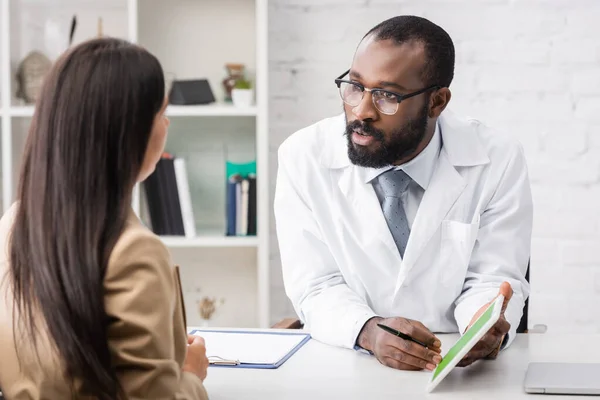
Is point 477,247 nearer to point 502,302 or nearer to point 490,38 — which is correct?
point 502,302

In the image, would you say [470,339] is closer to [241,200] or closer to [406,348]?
[406,348]

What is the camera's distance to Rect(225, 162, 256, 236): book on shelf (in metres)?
3.01

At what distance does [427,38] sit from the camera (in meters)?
2.14

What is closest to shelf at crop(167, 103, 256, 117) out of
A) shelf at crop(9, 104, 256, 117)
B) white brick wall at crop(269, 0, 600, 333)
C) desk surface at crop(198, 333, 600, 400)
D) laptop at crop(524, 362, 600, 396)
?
shelf at crop(9, 104, 256, 117)

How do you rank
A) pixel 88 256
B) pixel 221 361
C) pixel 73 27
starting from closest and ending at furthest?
pixel 88 256, pixel 221 361, pixel 73 27

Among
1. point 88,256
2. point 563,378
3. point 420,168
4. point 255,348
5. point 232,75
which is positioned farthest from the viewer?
point 232,75

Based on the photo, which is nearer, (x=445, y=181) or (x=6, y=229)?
(x=6, y=229)

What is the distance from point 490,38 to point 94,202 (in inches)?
89.6

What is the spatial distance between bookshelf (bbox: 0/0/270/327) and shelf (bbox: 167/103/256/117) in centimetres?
3

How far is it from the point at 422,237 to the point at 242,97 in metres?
1.21

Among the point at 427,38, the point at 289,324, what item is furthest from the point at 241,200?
the point at 427,38

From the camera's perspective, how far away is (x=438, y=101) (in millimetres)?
2176

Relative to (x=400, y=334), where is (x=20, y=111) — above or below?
above

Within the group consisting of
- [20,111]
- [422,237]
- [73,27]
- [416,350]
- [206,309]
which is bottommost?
[206,309]
